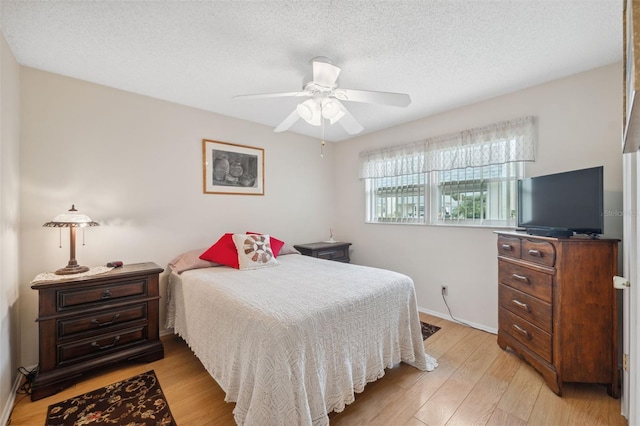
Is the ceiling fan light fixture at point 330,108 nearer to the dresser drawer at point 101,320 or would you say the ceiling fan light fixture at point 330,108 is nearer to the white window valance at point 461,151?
the white window valance at point 461,151

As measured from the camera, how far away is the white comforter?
133cm

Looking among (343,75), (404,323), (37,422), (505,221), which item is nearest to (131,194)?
(37,422)

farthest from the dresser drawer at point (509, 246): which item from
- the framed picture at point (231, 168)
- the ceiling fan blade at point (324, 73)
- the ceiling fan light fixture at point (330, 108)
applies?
the framed picture at point (231, 168)

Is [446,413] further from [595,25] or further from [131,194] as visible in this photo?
[131,194]

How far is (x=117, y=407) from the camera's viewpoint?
1736 mm

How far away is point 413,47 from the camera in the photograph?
1866 millimetres

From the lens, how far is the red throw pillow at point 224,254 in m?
2.61

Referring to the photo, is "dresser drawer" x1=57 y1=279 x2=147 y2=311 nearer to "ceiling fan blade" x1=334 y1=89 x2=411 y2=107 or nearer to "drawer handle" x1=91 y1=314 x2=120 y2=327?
"drawer handle" x1=91 y1=314 x2=120 y2=327

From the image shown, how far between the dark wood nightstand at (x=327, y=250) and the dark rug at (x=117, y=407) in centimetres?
210

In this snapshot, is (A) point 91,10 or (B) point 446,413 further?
(B) point 446,413

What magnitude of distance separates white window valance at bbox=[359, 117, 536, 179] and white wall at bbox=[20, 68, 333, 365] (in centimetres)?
165

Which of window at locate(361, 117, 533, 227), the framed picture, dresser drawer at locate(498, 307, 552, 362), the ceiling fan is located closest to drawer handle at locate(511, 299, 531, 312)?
dresser drawer at locate(498, 307, 552, 362)

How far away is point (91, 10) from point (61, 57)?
770 millimetres

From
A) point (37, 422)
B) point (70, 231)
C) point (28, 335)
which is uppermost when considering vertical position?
point (70, 231)
